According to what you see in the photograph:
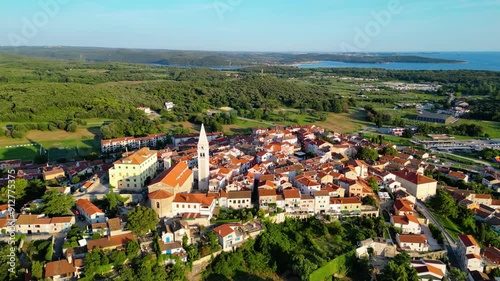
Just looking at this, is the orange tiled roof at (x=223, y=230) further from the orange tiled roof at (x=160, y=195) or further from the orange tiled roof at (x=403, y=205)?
the orange tiled roof at (x=403, y=205)

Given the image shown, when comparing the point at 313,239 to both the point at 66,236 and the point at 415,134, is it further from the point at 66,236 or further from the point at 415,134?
the point at 415,134

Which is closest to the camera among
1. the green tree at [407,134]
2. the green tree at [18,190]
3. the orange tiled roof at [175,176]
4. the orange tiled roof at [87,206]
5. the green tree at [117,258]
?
the green tree at [117,258]

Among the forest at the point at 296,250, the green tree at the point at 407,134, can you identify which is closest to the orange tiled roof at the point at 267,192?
the forest at the point at 296,250

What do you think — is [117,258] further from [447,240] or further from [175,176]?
[447,240]

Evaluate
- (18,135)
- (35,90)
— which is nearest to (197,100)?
(35,90)

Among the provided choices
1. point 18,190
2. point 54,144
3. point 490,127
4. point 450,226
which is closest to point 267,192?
point 450,226
